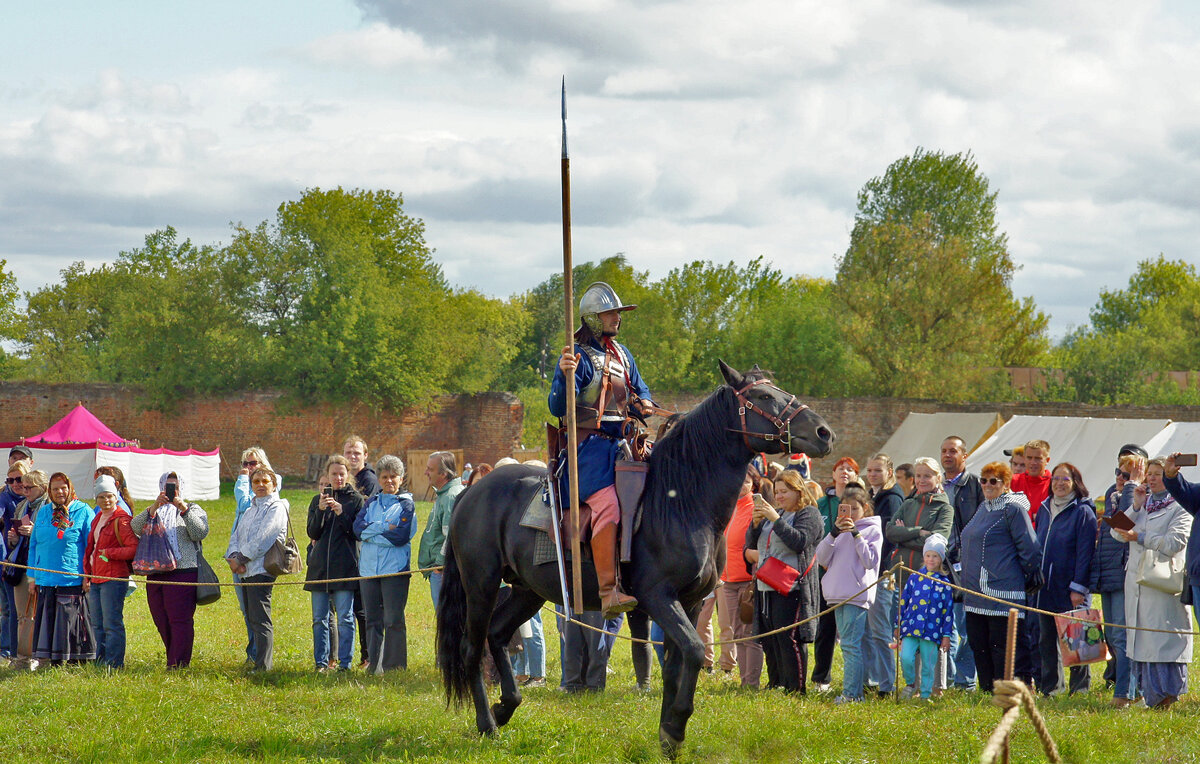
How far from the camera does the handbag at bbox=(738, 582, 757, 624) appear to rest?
345 inches

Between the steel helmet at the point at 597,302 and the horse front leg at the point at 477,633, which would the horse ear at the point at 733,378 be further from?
the horse front leg at the point at 477,633

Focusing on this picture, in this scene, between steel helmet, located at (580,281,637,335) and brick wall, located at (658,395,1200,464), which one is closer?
steel helmet, located at (580,281,637,335)

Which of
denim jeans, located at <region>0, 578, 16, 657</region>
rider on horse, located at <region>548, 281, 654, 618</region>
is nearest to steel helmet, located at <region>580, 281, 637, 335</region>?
rider on horse, located at <region>548, 281, 654, 618</region>

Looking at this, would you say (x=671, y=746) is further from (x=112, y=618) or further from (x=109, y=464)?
(x=109, y=464)

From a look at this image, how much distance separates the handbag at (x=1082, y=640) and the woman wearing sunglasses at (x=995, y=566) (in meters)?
0.34

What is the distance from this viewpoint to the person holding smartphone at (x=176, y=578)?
9.34 meters

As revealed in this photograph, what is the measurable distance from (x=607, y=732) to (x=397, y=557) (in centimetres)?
298

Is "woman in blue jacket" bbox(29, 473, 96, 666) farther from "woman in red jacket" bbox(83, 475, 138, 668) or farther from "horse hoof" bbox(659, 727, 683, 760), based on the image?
"horse hoof" bbox(659, 727, 683, 760)

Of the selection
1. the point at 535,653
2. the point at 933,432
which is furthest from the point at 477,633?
the point at 933,432

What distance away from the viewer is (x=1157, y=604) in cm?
796

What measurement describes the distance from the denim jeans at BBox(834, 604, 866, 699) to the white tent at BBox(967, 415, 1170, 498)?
15.2 m

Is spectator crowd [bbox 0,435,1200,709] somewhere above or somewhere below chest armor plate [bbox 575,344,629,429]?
below

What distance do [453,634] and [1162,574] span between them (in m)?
4.92

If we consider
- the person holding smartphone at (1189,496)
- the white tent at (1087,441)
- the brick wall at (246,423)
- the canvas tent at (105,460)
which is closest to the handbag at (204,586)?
the person holding smartphone at (1189,496)
